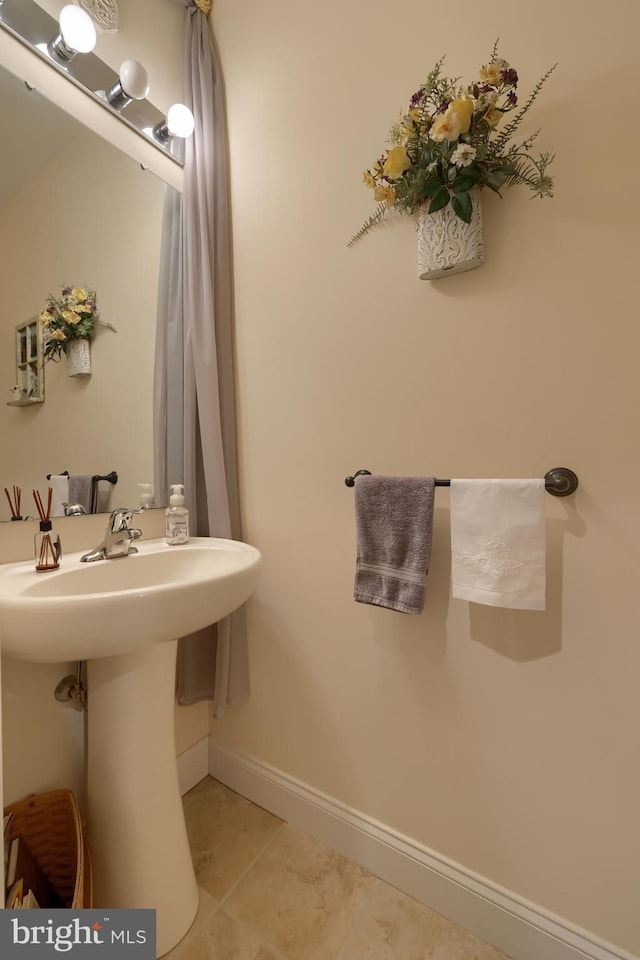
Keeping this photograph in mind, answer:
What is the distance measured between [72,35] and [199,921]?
2.18m

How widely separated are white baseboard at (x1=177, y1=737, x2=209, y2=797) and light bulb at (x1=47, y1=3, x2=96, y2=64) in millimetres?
2028

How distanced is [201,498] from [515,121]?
125 centimetres

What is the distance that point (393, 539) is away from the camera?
967 mm

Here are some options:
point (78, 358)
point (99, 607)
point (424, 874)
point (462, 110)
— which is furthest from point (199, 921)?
point (462, 110)

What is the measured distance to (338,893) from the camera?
104 cm

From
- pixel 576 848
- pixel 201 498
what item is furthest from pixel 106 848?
pixel 576 848

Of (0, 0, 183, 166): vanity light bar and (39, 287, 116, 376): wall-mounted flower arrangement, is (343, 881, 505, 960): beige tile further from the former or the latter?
(0, 0, 183, 166): vanity light bar

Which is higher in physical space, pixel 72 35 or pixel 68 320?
pixel 72 35

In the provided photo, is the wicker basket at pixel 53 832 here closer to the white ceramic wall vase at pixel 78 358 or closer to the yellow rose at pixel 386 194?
the white ceramic wall vase at pixel 78 358

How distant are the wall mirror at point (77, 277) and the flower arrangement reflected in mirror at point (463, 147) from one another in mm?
790

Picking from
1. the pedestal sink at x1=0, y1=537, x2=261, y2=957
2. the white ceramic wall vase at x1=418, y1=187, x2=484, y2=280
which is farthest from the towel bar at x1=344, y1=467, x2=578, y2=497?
the pedestal sink at x1=0, y1=537, x2=261, y2=957

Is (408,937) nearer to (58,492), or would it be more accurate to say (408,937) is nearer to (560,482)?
(560,482)

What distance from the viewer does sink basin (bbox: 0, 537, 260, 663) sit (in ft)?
2.10

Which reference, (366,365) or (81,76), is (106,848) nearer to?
(366,365)
